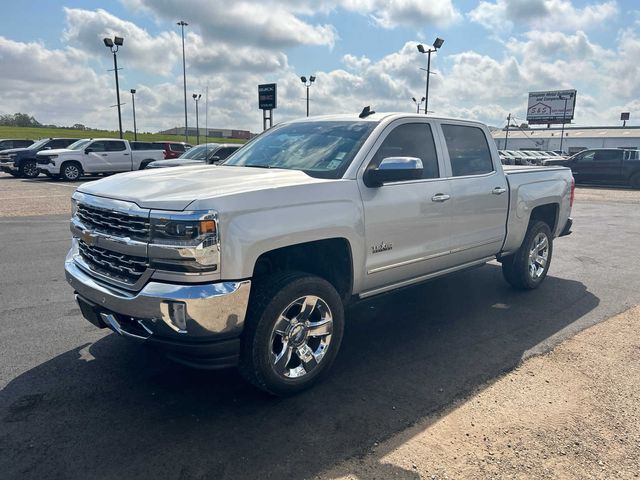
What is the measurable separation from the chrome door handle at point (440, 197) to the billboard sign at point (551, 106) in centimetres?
6268

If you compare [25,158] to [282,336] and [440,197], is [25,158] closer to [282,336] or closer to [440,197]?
[440,197]

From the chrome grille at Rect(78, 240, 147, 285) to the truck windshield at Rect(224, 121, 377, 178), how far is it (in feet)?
4.68

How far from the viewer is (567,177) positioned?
6480 millimetres

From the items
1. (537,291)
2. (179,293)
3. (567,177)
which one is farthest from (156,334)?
(567,177)

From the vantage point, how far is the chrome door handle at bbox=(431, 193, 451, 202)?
436cm

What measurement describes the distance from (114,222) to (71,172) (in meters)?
20.9

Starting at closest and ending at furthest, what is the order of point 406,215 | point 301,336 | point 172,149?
point 301,336 → point 406,215 → point 172,149

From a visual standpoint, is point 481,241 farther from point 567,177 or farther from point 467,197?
point 567,177

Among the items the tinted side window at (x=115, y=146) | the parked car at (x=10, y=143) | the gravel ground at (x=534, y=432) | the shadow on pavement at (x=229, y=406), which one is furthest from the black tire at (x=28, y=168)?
the gravel ground at (x=534, y=432)

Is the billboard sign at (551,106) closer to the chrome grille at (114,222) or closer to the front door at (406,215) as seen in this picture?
the front door at (406,215)

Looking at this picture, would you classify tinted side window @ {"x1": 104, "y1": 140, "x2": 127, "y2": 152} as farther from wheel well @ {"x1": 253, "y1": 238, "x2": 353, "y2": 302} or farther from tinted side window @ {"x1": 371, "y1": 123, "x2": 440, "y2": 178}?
wheel well @ {"x1": 253, "y1": 238, "x2": 353, "y2": 302}

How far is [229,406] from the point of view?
3.32 meters

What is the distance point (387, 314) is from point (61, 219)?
898cm

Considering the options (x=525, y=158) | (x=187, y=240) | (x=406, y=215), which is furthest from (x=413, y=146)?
(x=525, y=158)
